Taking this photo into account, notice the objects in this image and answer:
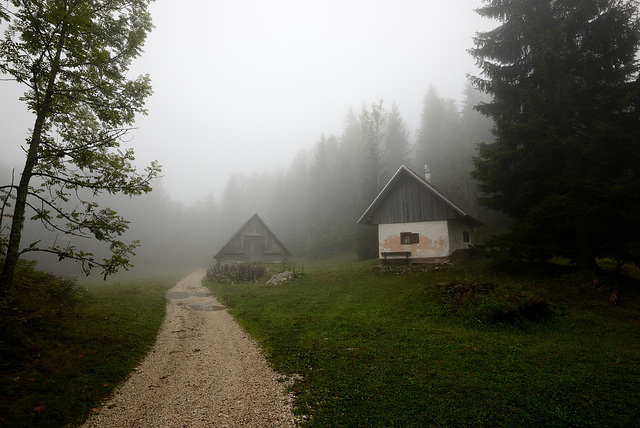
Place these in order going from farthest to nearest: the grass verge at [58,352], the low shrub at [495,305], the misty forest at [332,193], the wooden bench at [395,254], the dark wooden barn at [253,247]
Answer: the misty forest at [332,193]
the dark wooden barn at [253,247]
the wooden bench at [395,254]
the low shrub at [495,305]
the grass verge at [58,352]

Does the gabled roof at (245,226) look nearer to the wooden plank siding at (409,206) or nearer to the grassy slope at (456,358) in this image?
the wooden plank siding at (409,206)

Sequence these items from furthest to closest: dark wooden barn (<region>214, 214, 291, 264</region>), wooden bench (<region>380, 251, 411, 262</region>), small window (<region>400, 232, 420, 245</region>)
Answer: dark wooden barn (<region>214, 214, 291, 264</region>) → small window (<region>400, 232, 420, 245</region>) → wooden bench (<region>380, 251, 411, 262</region>)

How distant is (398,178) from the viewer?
22594mm

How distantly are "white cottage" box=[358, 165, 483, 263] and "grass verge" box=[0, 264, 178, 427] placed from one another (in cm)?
1647

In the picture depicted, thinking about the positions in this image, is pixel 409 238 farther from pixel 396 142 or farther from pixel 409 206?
pixel 396 142

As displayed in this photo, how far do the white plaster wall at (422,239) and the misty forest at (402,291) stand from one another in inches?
60.3

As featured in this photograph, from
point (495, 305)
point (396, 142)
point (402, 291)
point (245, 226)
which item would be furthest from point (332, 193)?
point (495, 305)

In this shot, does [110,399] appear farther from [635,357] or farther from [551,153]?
[551,153]

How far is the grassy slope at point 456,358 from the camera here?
467cm

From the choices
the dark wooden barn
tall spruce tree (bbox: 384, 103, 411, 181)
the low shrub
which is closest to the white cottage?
the low shrub

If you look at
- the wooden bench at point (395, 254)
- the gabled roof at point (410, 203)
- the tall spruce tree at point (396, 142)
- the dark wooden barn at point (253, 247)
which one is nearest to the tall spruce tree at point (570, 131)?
the gabled roof at point (410, 203)

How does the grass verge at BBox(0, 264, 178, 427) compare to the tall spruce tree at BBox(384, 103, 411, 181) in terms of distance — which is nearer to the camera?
the grass verge at BBox(0, 264, 178, 427)

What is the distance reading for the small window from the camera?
21188 millimetres

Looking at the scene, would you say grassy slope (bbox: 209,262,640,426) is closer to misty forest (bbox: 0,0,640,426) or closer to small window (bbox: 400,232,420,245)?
misty forest (bbox: 0,0,640,426)
